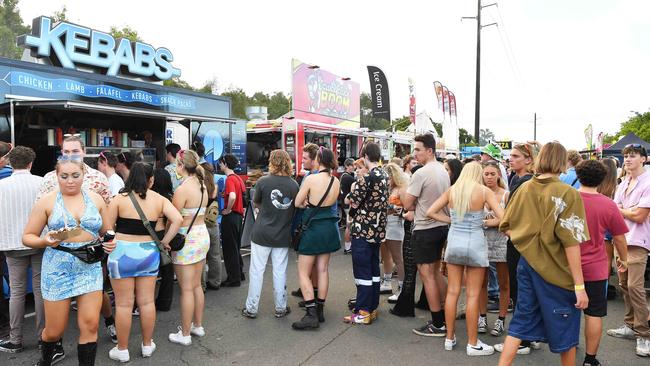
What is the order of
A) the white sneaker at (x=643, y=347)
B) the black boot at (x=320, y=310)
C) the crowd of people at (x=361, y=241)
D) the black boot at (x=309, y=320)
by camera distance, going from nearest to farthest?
the crowd of people at (x=361, y=241)
the white sneaker at (x=643, y=347)
the black boot at (x=309, y=320)
the black boot at (x=320, y=310)

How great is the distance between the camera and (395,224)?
18.1ft

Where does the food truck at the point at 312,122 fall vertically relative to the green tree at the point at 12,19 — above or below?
below

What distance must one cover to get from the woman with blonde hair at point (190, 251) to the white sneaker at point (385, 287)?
2.38 meters

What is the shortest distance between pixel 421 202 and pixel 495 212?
2.37ft

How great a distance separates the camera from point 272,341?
163 inches

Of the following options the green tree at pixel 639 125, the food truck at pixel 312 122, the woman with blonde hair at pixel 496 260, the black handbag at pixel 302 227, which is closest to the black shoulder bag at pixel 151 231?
the black handbag at pixel 302 227

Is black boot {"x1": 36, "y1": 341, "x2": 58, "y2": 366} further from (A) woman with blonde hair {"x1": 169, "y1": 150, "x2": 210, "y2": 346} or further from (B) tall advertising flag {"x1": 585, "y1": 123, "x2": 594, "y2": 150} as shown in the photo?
(B) tall advertising flag {"x1": 585, "y1": 123, "x2": 594, "y2": 150}

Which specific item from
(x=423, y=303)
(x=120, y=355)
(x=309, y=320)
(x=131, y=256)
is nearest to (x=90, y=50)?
(x=131, y=256)

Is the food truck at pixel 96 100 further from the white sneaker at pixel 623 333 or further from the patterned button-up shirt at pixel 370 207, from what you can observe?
the white sneaker at pixel 623 333

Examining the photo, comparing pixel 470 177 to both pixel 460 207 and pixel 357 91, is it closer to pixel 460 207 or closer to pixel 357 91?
pixel 460 207

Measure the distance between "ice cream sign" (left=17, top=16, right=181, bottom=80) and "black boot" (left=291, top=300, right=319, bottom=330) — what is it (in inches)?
208

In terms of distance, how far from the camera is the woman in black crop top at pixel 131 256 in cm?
346

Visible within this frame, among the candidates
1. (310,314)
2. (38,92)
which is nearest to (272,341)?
(310,314)

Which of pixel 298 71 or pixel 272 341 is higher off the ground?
pixel 298 71
